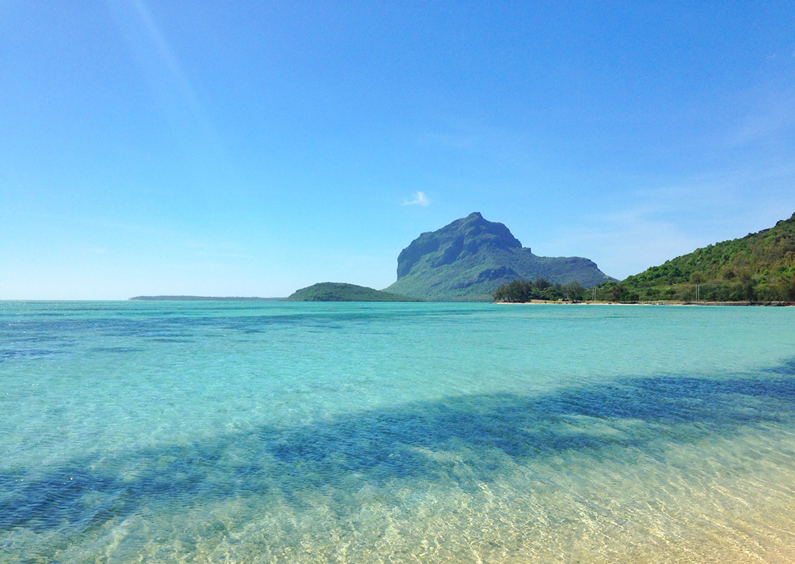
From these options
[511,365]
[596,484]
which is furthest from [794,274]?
[596,484]

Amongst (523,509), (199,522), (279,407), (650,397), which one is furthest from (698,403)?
(199,522)

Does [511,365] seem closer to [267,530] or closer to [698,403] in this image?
Answer: [698,403]

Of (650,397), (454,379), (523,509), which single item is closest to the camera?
(523,509)

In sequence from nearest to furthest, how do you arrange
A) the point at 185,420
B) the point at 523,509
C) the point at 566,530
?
the point at 566,530
the point at 523,509
the point at 185,420

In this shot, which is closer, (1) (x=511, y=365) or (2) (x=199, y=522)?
(2) (x=199, y=522)

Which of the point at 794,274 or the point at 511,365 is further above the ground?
the point at 794,274

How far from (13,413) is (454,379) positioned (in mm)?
16322

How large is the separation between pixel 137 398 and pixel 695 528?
17521mm

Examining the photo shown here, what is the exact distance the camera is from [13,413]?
14.1m

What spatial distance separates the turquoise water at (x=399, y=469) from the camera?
6.32m

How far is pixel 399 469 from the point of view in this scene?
30.4 feet

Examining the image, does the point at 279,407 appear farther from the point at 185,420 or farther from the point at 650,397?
the point at 650,397

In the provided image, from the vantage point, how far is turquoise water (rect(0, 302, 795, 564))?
6320 millimetres

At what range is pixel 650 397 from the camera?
16.4m
